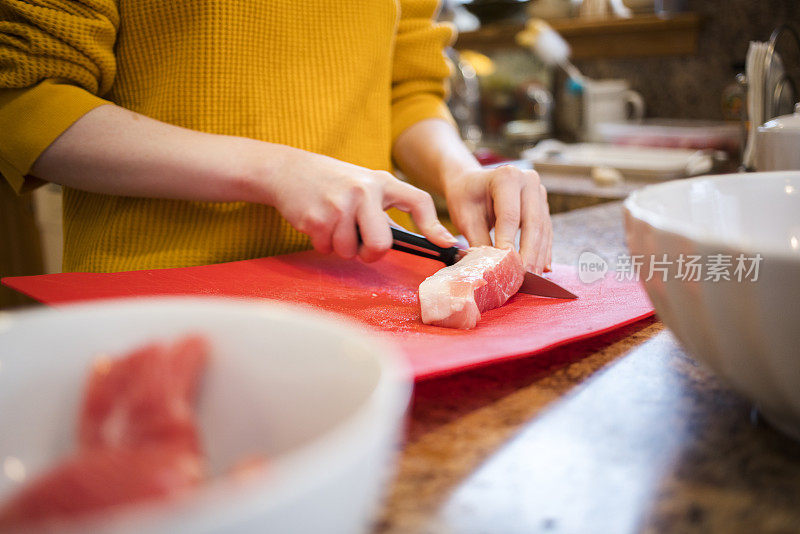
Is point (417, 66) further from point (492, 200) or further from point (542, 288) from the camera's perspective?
Result: point (542, 288)

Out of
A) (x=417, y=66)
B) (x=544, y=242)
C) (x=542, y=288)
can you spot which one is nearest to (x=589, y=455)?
(x=542, y=288)

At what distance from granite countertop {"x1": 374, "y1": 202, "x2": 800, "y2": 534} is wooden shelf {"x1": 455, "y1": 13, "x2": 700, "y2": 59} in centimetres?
252

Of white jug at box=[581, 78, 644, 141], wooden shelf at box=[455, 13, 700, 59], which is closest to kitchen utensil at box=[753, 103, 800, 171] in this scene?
white jug at box=[581, 78, 644, 141]

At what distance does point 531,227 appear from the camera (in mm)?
984

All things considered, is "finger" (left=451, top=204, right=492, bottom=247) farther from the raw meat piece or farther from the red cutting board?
the raw meat piece

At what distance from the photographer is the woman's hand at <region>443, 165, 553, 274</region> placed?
976 millimetres

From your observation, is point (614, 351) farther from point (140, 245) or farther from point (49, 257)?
point (49, 257)

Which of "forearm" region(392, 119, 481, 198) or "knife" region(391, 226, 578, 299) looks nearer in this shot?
"knife" region(391, 226, 578, 299)

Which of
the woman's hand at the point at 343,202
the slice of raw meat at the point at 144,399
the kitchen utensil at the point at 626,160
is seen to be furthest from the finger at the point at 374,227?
the kitchen utensil at the point at 626,160

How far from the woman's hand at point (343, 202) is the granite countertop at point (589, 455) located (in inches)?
12.0

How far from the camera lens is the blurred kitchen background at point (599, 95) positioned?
7.62 ft

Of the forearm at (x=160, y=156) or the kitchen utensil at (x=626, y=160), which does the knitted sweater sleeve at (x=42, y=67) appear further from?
the kitchen utensil at (x=626, y=160)

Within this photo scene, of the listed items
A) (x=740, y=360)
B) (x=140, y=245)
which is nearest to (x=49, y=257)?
(x=140, y=245)

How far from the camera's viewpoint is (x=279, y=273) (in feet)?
3.16
